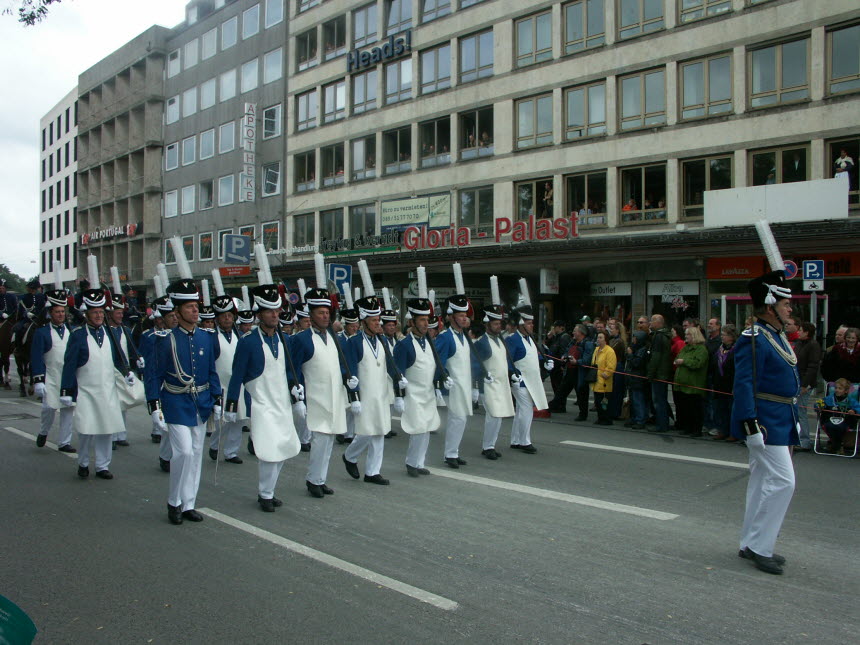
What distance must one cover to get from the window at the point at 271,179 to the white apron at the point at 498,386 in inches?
1260

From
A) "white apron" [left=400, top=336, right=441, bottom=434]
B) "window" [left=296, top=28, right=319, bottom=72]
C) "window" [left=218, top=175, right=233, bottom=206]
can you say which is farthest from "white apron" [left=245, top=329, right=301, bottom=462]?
"window" [left=218, top=175, right=233, bottom=206]

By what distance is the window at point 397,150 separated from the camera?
32.9m

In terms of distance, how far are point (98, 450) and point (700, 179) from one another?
2050 centimetres

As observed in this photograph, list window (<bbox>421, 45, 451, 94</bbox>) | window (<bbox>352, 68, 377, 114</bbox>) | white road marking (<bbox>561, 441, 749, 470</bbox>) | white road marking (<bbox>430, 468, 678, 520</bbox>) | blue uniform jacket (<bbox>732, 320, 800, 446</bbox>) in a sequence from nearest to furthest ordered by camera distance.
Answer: blue uniform jacket (<bbox>732, 320, 800, 446</bbox>) < white road marking (<bbox>430, 468, 678, 520</bbox>) < white road marking (<bbox>561, 441, 749, 470</bbox>) < window (<bbox>421, 45, 451, 94</bbox>) < window (<bbox>352, 68, 377, 114</bbox>)

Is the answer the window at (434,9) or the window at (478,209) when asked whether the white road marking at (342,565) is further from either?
the window at (434,9)

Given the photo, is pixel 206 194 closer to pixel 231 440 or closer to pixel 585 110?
pixel 585 110

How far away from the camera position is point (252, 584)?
4941mm

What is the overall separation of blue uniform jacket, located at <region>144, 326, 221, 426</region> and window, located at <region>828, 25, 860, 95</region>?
2047 cm

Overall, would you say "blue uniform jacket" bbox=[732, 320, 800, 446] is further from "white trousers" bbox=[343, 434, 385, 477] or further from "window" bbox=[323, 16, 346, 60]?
"window" bbox=[323, 16, 346, 60]

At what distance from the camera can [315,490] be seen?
24.6 feet

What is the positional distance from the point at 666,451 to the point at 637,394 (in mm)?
2540

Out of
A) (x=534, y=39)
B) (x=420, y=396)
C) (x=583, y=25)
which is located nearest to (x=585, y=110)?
(x=583, y=25)

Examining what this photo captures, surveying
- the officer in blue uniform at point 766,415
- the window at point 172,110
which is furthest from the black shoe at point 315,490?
Answer: the window at point 172,110

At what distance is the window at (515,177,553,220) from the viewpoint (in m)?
27.3
